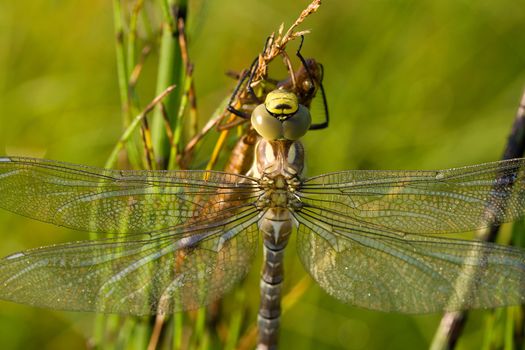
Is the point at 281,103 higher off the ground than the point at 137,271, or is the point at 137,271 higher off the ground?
the point at 281,103

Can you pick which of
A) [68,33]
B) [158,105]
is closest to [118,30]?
[158,105]

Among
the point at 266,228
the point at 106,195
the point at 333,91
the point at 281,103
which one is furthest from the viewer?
the point at 333,91

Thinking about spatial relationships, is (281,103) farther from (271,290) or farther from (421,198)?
(271,290)

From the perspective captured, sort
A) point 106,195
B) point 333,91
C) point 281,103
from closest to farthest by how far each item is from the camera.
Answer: point 106,195
point 281,103
point 333,91

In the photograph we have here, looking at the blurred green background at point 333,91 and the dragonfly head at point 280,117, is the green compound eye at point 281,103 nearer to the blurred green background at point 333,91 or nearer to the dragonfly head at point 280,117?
the dragonfly head at point 280,117

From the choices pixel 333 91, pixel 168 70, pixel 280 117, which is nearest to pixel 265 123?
pixel 280 117

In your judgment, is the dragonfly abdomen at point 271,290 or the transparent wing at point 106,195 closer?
the transparent wing at point 106,195

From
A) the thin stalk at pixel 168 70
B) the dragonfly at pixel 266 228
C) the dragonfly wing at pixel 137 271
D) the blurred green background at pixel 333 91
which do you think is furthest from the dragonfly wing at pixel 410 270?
the blurred green background at pixel 333 91
